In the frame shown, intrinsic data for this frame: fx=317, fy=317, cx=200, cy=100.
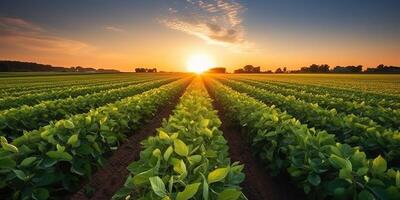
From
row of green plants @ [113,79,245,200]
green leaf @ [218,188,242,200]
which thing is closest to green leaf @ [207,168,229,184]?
row of green plants @ [113,79,245,200]

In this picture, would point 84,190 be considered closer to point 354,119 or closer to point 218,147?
point 218,147

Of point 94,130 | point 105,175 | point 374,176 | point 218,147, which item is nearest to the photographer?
point 374,176

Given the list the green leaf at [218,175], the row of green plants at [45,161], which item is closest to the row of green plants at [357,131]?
the green leaf at [218,175]

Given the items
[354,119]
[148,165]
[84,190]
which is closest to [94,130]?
[84,190]

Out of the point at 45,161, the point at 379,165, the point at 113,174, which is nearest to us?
the point at 379,165

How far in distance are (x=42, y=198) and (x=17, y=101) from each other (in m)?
11.7

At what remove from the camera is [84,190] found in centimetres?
556

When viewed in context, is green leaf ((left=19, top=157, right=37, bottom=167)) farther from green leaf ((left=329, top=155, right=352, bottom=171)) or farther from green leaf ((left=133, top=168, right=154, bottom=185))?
green leaf ((left=329, top=155, right=352, bottom=171))

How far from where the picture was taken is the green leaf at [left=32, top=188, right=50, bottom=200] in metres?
3.32

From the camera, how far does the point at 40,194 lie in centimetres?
335

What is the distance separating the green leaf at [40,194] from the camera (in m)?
3.32

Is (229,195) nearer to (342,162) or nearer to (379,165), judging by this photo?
(342,162)

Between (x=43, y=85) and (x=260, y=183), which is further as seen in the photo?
(x=43, y=85)

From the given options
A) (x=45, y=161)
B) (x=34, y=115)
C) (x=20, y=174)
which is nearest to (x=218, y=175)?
(x=20, y=174)
